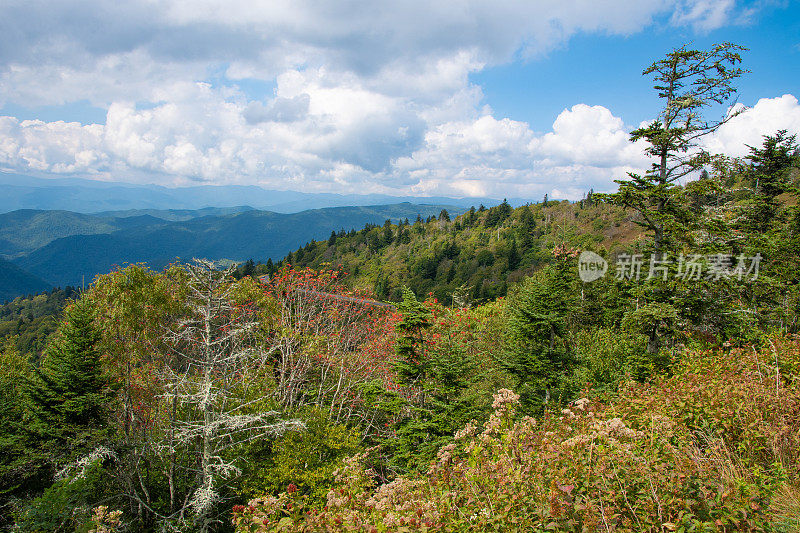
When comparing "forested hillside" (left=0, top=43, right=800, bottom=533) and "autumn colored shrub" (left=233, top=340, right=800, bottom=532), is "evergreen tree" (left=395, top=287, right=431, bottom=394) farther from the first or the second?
"autumn colored shrub" (left=233, top=340, right=800, bottom=532)

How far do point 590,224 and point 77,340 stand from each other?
Answer: 9913 cm

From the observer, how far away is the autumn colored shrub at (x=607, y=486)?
2.95m

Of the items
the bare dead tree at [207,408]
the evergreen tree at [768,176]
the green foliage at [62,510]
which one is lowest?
the green foliage at [62,510]

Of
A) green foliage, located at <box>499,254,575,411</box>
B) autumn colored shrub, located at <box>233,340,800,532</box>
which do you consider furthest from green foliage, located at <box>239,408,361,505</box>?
green foliage, located at <box>499,254,575,411</box>

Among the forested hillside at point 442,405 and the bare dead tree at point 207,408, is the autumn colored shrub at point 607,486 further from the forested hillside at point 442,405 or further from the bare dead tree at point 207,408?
the bare dead tree at point 207,408

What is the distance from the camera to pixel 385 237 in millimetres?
129375

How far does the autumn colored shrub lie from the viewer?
295 centimetres

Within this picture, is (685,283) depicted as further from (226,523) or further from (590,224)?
(590,224)

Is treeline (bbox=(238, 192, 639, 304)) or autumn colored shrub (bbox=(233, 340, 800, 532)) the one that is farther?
treeline (bbox=(238, 192, 639, 304))

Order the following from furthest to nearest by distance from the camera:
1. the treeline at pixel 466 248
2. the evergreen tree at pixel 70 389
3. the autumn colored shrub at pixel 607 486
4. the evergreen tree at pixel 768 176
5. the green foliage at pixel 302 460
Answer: the treeline at pixel 466 248
the evergreen tree at pixel 768 176
the evergreen tree at pixel 70 389
the green foliage at pixel 302 460
the autumn colored shrub at pixel 607 486

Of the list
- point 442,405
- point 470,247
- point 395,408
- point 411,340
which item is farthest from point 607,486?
point 470,247

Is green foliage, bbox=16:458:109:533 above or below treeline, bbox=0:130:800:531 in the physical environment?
below

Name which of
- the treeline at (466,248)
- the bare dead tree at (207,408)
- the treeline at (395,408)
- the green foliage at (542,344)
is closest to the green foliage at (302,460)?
the treeline at (395,408)

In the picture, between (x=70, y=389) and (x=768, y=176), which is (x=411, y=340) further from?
(x=768, y=176)
